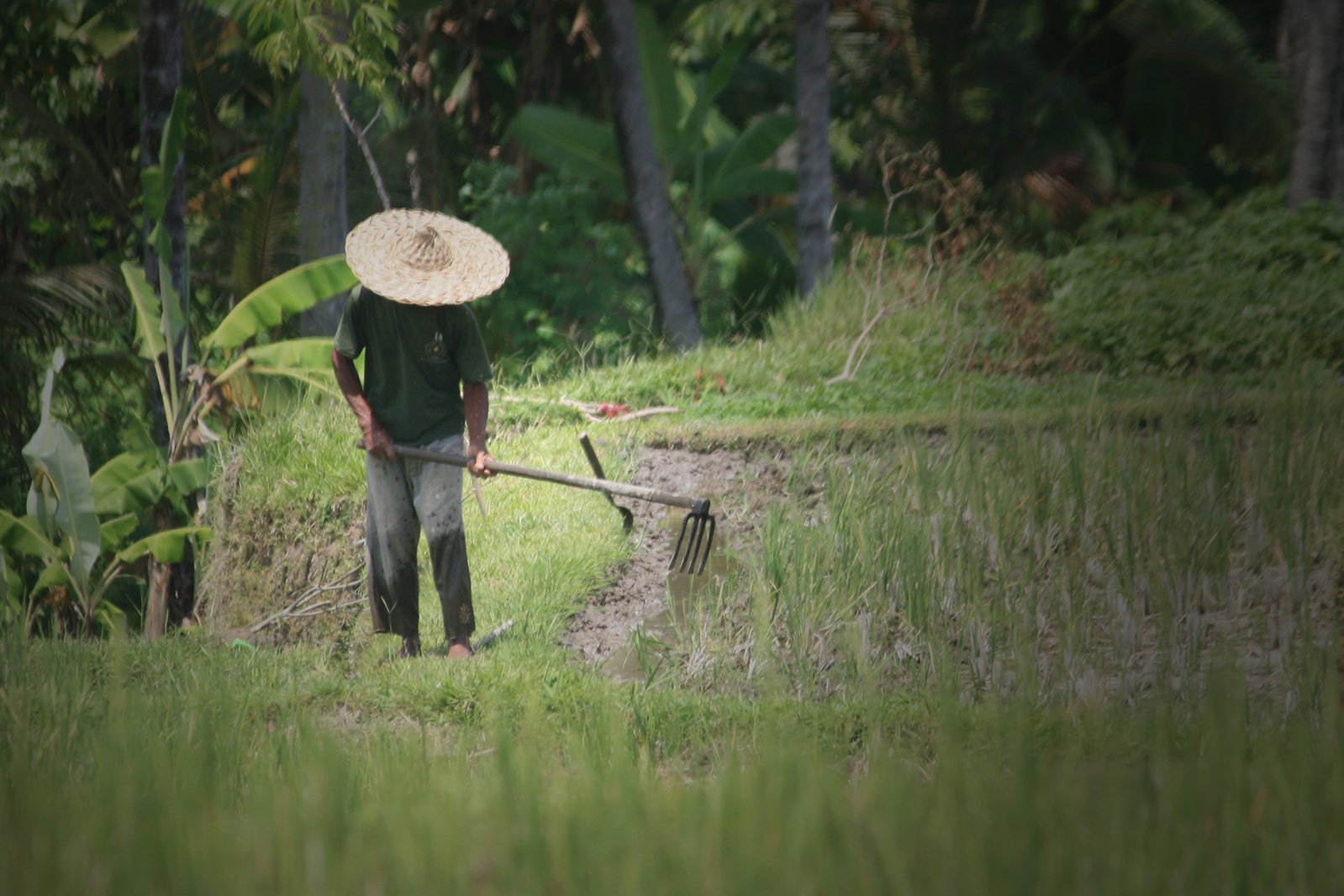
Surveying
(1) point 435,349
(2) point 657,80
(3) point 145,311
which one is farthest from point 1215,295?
(3) point 145,311

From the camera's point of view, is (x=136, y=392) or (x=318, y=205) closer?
(x=318, y=205)

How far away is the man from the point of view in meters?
5.13

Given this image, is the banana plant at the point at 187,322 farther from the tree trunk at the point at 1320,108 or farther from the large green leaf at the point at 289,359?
the tree trunk at the point at 1320,108

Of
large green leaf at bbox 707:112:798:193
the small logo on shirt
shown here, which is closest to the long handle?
the small logo on shirt

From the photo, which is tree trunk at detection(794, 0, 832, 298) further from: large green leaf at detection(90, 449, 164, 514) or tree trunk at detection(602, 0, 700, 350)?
large green leaf at detection(90, 449, 164, 514)

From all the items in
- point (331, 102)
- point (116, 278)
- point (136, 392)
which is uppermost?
point (331, 102)

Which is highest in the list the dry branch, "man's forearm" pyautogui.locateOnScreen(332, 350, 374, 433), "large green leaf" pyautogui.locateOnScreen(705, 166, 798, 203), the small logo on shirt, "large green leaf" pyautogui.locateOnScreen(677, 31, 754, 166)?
"large green leaf" pyautogui.locateOnScreen(677, 31, 754, 166)

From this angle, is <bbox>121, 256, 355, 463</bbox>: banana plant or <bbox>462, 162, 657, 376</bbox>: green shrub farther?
<bbox>462, 162, 657, 376</bbox>: green shrub

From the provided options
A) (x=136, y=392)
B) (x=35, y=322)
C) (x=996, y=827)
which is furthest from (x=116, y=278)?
(x=996, y=827)

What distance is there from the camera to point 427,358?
17.2ft

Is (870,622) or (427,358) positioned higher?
(427,358)

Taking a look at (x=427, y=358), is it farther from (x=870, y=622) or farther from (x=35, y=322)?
(x=35, y=322)

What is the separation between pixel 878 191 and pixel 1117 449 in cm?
1074

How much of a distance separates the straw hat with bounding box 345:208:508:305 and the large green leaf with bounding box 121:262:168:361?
2.61 metres
